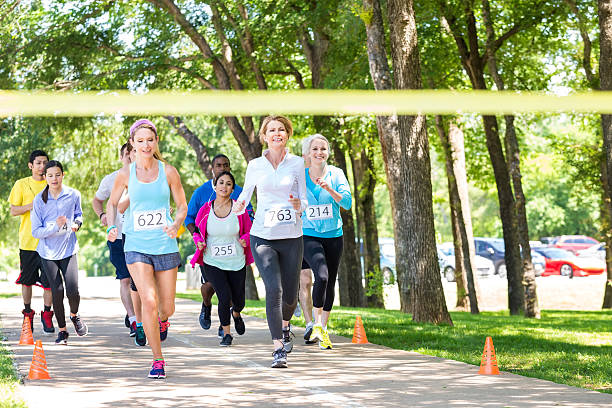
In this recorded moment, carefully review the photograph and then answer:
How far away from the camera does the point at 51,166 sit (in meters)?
10.7

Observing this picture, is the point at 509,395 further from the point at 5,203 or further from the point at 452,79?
the point at 5,203

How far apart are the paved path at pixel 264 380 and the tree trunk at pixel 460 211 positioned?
1455 cm

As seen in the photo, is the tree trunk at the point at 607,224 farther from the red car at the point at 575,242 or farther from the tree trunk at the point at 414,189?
the red car at the point at 575,242

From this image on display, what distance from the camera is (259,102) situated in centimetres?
2292

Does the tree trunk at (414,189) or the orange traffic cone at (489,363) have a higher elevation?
the tree trunk at (414,189)

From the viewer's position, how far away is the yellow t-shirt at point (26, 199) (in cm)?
1129

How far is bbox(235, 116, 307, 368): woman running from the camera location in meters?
8.80

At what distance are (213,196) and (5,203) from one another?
22325 mm

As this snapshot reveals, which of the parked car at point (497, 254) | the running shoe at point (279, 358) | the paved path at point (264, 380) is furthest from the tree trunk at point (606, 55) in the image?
the parked car at point (497, 254)

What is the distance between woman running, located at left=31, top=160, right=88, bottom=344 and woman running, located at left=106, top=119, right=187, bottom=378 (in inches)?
A: 102

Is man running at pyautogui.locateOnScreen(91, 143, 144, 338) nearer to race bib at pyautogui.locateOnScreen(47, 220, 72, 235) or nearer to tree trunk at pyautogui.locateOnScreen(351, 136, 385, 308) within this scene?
race bib at pyautogui.locateOnScreen(47, 220, 72, 235)

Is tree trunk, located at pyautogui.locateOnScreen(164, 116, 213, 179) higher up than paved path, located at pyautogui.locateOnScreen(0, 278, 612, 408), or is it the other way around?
tree trunk, located at pyautogui.locateOnScreen(164, 116, 213, 179)

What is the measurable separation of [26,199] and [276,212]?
3.78m

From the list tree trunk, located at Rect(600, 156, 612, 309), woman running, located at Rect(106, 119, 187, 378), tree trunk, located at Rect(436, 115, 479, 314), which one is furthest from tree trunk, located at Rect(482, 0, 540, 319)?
woman running, located at Rect(106, 119, 187, 378)
